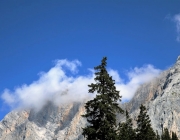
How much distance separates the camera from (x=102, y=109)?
26672 mm

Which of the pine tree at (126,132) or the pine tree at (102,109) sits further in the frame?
Result: the pine tree at (126,132)

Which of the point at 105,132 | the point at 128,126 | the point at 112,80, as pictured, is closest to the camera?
the point at 105,132

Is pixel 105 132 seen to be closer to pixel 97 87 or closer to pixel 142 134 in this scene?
pixel 97 87

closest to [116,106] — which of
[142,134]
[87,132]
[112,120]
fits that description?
[112,120]

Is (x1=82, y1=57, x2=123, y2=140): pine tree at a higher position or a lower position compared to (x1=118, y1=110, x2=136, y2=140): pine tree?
lower

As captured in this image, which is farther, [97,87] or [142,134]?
[142,134]

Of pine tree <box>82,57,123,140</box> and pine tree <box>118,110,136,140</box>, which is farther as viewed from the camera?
pine tree <box>118,110,136,140</box>

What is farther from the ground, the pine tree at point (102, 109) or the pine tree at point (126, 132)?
the pine tree at point (126, 132)

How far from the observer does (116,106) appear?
27547 mm

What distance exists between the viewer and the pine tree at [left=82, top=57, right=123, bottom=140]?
1037 inches

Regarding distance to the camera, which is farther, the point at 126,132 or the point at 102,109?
the point at 126,132

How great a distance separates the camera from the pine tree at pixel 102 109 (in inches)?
1037

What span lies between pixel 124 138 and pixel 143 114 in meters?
4.80

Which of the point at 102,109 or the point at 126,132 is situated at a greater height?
the point at 126,132
